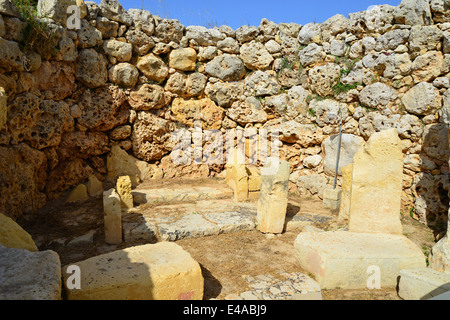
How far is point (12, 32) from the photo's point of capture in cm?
487

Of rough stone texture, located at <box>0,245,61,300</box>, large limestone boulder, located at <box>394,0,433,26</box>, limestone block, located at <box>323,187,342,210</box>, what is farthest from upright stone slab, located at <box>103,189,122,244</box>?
large limestone boulder, located at <box>394,0,433,26</box>

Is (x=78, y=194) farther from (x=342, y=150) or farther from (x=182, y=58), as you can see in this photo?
(x=342, y=150)

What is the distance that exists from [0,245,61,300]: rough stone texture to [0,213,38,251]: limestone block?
283 millimetres

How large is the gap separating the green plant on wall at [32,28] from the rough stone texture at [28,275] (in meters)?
4.29

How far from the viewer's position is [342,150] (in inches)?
266

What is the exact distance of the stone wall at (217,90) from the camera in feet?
17.6

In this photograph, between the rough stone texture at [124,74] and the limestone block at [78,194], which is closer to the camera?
the limestone block at [78,194]

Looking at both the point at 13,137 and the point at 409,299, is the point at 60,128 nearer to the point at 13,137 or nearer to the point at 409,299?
the point at 13,137

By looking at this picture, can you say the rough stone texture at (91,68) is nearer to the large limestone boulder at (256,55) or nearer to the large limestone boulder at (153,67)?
the large limestone boulder at (153,67)

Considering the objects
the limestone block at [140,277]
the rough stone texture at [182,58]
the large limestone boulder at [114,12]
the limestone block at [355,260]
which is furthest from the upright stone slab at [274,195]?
the large limestone boulder at [114,12]

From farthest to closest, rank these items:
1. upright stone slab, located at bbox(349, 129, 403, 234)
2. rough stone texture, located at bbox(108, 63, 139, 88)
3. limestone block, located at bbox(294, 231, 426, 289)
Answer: rough stone texture, located at bbox(108, 63, 139, 88) < upright stone slab, located at bbox(349, 129, 403, 234) < limestone block, located at bbox(294, 231, 426, 289)

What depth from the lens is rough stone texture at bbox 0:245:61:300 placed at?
1.88 metres

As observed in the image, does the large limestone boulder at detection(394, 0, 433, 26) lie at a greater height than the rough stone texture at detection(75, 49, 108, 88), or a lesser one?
greater

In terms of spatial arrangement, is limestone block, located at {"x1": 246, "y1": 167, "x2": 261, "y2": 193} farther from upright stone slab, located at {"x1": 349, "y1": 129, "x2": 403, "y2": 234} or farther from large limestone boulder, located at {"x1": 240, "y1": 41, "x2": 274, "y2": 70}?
large limestone boulder, located at {"x1": 240, "y1": 41, "x2": 274, "y2": 70}
